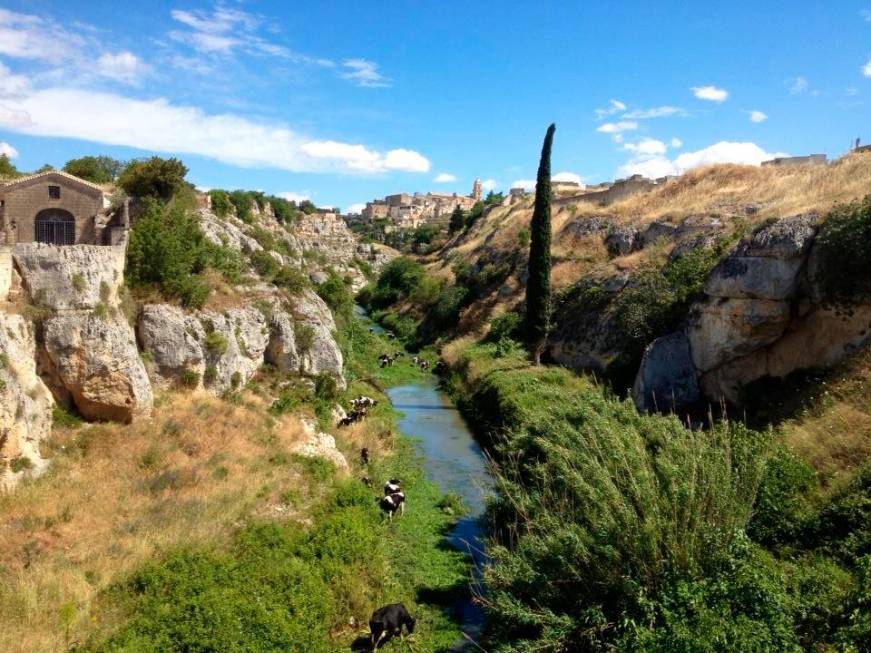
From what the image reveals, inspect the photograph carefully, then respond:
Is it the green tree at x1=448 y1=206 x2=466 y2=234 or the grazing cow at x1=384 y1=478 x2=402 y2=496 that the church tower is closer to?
the green tree at x1=448 y1=206 x2=466 y2=234

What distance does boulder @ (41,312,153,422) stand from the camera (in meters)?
14.8

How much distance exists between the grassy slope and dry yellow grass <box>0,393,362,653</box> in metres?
0.03

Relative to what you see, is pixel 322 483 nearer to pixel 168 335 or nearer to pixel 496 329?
pixel 168 335

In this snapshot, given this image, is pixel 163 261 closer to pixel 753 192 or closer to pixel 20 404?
pixel 20 404

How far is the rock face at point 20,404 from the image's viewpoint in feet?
40.2

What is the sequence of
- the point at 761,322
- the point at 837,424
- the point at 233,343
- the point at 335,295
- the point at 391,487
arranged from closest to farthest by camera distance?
the point at 837,424 < the point at 391,487 < the point at 761,322 < the point at 233,343 < the point at 335,295

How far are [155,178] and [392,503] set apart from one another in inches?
712

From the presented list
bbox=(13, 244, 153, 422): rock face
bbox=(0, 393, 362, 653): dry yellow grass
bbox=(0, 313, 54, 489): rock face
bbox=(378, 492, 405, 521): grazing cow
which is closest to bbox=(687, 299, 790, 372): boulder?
bbox=(378, 492, 405, 521): grazing cow

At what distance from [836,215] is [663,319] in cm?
748

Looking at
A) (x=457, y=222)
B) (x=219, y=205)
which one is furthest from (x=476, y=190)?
(x=219, y=205)

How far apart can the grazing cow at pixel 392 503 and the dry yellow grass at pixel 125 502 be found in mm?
2098

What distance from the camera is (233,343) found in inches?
→ 808

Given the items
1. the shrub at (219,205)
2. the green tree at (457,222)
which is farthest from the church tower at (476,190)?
the shrub at (219,205)

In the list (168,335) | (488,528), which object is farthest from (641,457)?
(168,335)
